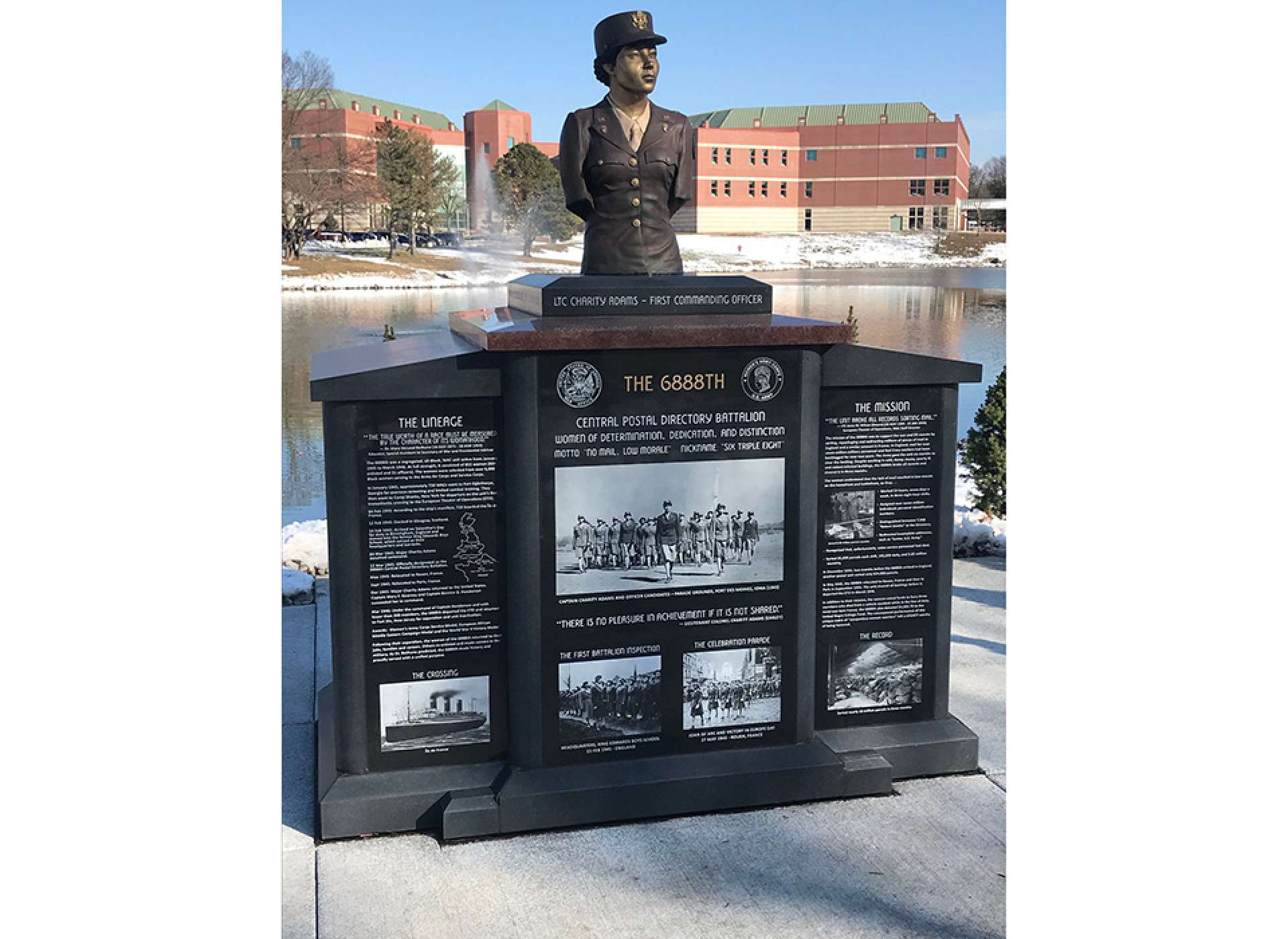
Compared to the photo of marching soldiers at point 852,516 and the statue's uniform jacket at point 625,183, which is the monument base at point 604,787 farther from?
the statue's uniform jacket at point 625,183

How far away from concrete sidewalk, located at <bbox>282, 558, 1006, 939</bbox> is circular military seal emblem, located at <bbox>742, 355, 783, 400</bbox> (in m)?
1.76

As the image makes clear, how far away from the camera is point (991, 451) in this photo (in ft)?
32.0

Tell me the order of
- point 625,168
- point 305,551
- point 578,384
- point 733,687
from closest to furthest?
point 578,384, point 733,687, point 625,168, point 305,551

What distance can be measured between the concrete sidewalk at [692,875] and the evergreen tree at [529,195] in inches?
194

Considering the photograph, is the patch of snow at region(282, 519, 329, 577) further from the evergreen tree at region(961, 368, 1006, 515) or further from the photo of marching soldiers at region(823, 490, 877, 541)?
the evergreen tree at region(961, 368, 1006, 515)

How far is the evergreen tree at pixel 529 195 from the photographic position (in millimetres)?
8938

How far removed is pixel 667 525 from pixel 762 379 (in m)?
0.72

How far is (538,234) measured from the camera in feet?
29.1

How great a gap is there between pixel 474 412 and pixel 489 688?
1.15 metres

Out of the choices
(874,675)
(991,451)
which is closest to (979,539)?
(991,451)

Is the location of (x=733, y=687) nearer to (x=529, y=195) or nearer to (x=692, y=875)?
(x=692, y=875)

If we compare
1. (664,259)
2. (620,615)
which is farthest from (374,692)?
(664,259)

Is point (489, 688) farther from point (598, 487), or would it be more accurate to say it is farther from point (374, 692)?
point (598, 487)

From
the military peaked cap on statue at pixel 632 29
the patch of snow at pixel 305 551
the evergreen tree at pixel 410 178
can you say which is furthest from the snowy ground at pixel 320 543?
the military peaked cap on statue at pixel 632 29
